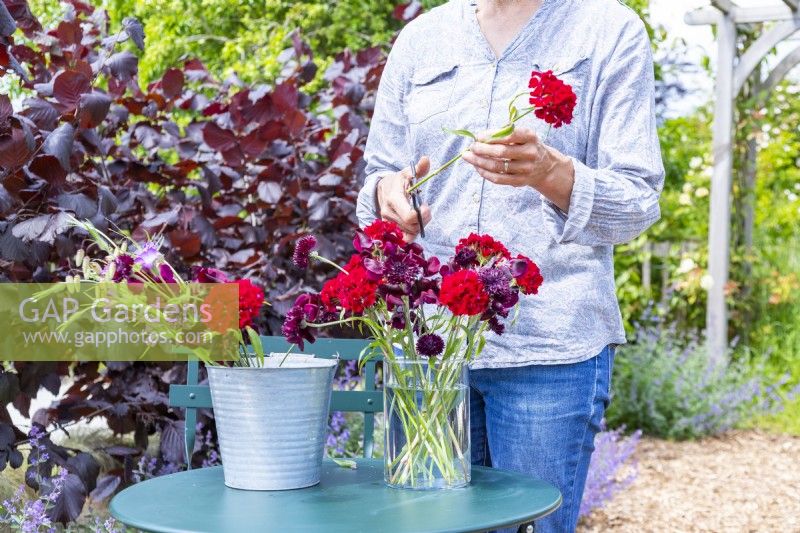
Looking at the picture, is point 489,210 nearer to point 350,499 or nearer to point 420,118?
point 420,118

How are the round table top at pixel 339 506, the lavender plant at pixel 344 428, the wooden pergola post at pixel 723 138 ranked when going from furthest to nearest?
the wooden pergola post at pixel 723 138 < the lavender plant at pixel 344 428 < the round table top at pixel 339 506

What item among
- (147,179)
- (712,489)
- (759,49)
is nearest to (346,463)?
(147,179)

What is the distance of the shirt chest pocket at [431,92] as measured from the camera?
163 centimetres

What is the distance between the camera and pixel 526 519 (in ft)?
4.09

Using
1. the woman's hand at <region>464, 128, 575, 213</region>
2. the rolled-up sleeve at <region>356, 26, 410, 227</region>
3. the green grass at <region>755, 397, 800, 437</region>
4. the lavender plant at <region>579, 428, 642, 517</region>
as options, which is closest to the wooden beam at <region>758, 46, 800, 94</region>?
the green grass at <region>755, 397, 800, 437</region>

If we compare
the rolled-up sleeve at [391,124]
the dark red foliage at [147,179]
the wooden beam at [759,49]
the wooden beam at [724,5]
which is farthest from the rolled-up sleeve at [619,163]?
the wooden beam at [759,49]

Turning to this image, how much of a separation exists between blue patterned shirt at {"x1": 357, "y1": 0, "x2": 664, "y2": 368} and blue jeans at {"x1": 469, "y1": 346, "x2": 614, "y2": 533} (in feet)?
0.08

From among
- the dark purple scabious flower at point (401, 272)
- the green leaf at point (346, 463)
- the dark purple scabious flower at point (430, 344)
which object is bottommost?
the green leaf at point (346, 463)

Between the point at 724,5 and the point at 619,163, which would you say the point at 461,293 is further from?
the point at 724,5

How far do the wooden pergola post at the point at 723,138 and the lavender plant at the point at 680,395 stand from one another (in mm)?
343

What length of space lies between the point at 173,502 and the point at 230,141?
5.05ft

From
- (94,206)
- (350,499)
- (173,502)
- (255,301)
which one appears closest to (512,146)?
(255,301)

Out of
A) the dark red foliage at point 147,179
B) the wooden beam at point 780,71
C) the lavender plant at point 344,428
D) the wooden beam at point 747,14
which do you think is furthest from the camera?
the wooden beam at point 780,71

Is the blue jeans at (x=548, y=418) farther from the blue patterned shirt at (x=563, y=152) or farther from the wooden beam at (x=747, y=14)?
the wooden beam at (x=747, y=14)
